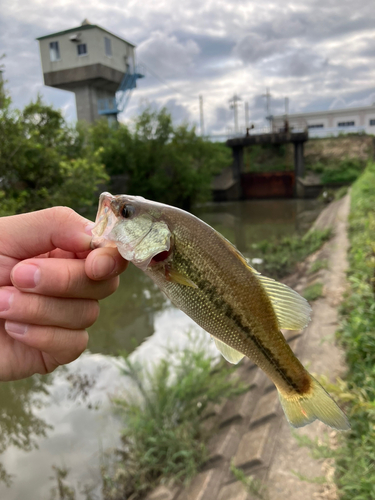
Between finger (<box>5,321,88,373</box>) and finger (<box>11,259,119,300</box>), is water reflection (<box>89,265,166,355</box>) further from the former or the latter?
finger (<box>11,259,119,300</box>)

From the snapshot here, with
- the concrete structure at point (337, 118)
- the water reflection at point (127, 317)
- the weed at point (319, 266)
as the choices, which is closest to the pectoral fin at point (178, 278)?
the water reflection at point (127, 317)

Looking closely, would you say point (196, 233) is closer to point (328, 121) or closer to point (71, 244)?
point (71, 244)

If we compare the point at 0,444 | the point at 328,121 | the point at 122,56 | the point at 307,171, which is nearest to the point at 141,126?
the point at 122,56

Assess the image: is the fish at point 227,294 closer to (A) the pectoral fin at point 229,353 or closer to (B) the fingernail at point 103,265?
(A) the pectoral fin at point 229,353

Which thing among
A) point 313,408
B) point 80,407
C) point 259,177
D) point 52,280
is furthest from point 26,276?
point 259,177

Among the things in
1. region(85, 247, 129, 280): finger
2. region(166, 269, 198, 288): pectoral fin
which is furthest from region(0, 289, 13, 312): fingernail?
region(166, 269, 198, 288): pectoral fin

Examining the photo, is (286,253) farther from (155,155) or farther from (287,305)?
(155,155)
